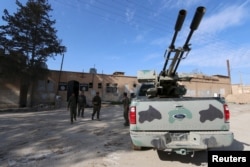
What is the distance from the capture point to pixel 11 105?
26.2 meters

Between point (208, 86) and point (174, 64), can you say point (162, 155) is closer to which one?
point (174, 64)

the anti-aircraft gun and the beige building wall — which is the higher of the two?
the beige building wall

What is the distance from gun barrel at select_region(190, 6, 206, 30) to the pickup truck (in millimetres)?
1585

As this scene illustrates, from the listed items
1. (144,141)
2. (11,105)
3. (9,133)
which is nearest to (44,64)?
(11,105)

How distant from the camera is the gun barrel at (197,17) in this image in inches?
178

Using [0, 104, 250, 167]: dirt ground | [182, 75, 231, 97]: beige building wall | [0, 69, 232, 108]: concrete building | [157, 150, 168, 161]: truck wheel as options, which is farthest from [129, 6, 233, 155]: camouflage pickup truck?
[182, 75, 231, 97]: beige building wall

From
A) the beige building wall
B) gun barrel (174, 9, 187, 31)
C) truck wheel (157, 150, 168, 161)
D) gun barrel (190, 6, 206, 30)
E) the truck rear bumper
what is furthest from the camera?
the beige building wall

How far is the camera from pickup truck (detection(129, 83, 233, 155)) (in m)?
5.10

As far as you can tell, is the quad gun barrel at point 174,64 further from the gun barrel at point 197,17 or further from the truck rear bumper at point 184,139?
the truck rear bumper at point 184,139

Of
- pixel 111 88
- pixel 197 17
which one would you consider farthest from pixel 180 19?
pixel 111 88

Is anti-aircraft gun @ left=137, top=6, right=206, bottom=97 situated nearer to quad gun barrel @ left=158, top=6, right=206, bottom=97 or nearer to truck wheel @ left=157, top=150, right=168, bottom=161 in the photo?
quad gun barrel @ left=158, top=6, right=206, bottom=97

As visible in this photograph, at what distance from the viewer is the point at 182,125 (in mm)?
5223

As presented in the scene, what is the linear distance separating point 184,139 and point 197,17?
8.57ft

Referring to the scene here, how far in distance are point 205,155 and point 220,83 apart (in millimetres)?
40346
